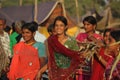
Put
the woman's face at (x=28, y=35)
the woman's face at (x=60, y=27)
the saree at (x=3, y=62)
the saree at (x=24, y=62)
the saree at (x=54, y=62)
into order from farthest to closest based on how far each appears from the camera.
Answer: the saree at (x=3, y=62), the woman's face at (x=28, y=35), the saree at (x=24, y=62), the woman's face at (x=60, y=27), the saree at (x=54, y=62)

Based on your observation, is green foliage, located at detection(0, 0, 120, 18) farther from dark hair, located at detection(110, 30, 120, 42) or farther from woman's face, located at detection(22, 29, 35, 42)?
dark hair, located at detection(110, 30, 120, 42)

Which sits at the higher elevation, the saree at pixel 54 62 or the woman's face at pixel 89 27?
the woman's face at pixel 89 27

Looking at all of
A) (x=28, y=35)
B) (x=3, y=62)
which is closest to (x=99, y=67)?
(x=28, y=35)

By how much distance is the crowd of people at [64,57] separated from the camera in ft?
23.3

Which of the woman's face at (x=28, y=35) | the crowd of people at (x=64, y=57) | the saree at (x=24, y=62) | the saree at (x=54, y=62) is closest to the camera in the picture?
the crowd of people at (x=64, y=57)

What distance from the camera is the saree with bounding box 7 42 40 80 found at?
7.64 meters

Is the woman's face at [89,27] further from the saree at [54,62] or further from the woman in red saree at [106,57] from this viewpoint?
the saree at [54,62]

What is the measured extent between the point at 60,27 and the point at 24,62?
0.82 metres

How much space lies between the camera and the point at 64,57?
7285mm

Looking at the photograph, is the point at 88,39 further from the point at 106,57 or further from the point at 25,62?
the point at 25,62

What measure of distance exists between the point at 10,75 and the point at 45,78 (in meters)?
0.86

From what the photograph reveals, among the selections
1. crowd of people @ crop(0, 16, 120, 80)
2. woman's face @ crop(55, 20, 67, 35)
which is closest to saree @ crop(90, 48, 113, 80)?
crowd of people @ crop(0, 16, 120, 80)

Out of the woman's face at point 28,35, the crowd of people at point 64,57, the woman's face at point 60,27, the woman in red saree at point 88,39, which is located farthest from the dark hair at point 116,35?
the woman's face at point 28,35

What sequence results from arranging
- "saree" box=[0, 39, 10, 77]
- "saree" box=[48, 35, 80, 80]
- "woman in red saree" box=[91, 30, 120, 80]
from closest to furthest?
"woman in red saree" box=[91, 30, 120, 80] < "saree" box=[48, 35, 80, 80] < "saree" box=[0, 39, 10, 77]
